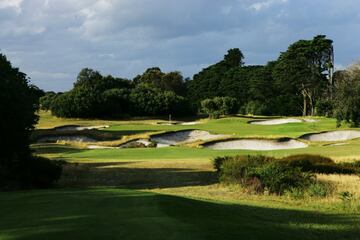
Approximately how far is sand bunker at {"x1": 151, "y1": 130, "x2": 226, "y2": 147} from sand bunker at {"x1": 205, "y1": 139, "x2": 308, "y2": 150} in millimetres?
4317

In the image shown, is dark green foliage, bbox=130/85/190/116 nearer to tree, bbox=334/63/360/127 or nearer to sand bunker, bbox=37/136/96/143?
sand bunker, bbox=37/136/96/143

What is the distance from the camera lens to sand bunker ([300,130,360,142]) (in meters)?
58.6

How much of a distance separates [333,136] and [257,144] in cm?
1257

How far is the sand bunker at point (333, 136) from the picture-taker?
192 ft

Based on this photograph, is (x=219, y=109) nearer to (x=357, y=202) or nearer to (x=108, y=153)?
(x=108, y=153)

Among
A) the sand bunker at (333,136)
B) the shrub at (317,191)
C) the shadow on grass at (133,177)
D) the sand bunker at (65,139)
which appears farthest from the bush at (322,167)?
the sand bunker at (65,139)

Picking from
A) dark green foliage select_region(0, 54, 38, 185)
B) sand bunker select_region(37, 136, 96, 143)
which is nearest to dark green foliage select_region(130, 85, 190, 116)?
sand bunker select_region(37, 136, 96, 143)

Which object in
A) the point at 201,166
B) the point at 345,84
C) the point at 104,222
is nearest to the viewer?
the point at 104,222

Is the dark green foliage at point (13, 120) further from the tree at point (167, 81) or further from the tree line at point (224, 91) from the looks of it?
the tree at point (167, 81)

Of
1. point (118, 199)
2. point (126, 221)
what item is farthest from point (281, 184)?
point (126, 221)

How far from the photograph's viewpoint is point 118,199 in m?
13.0

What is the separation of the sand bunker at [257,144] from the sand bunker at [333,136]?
15.0ft

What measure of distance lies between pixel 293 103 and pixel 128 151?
74813 millimetres

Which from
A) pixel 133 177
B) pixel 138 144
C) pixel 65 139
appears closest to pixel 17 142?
pixel 133 177
